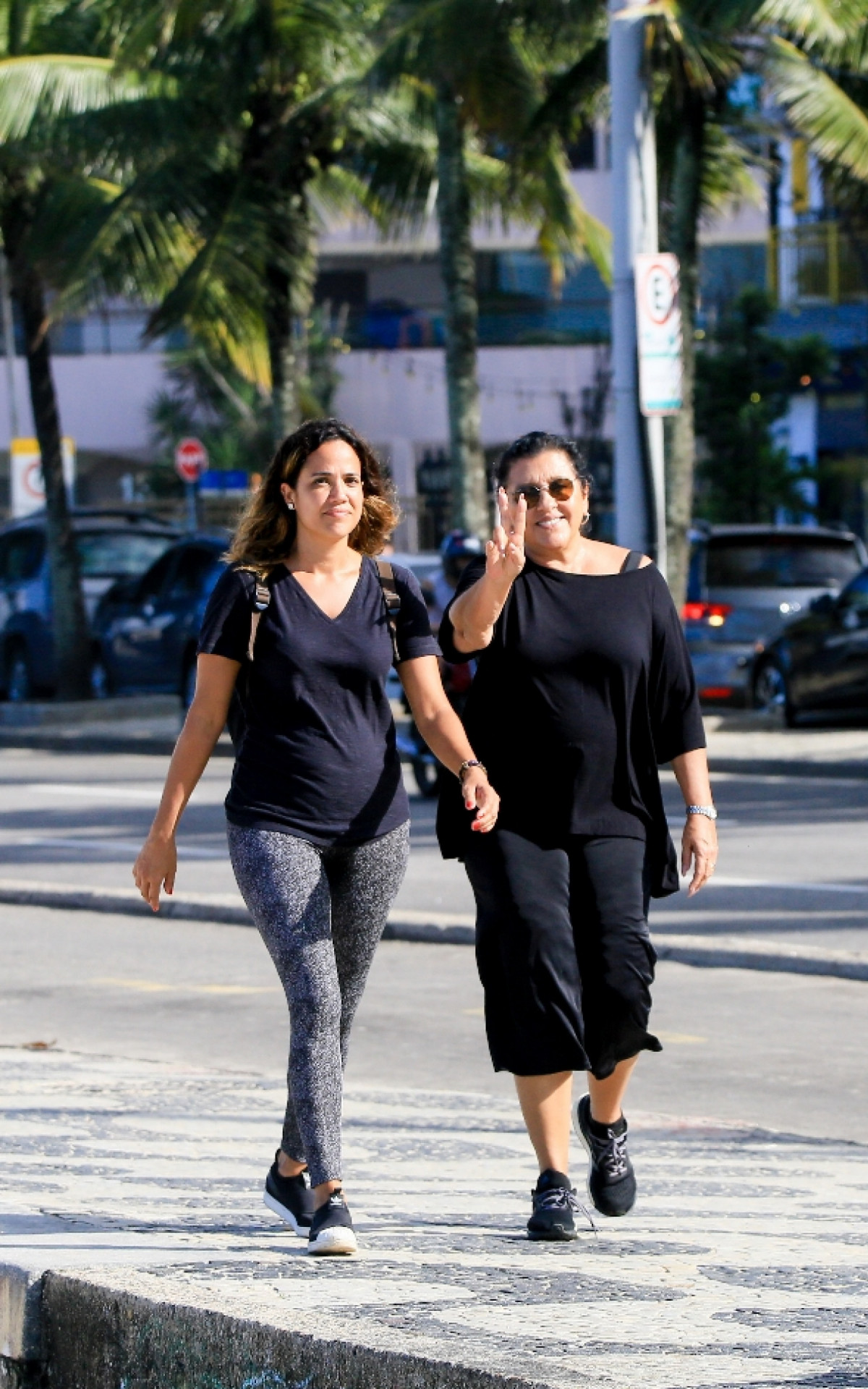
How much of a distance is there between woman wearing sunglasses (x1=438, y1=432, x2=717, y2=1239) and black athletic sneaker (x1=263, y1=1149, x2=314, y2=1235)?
508mm

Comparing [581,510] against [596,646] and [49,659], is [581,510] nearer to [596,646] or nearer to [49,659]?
[596,646]

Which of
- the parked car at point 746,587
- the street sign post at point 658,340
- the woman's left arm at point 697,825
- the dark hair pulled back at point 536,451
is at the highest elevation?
the street sign post at point 658,340

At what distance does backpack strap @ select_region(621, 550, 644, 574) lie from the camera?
5.39m

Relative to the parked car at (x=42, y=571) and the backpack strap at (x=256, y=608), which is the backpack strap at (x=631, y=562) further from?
the parked car at (x=42, y=571)

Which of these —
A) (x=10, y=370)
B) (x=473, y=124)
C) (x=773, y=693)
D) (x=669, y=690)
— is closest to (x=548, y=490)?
(x=669, y=690)

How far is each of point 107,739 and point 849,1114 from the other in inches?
597

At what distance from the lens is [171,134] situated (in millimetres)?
21328

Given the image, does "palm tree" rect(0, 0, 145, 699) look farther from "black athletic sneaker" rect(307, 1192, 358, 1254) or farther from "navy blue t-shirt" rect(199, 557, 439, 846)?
"black athletic sneaker" rect(307, 1192, 358, 1254)

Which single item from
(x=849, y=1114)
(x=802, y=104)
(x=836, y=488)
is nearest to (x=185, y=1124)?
(x=849, y=1114)

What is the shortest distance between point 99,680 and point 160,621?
246 centimetres

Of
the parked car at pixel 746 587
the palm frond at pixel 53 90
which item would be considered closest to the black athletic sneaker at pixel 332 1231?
the parked car at pixel 746 587

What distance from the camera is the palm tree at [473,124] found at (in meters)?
18.9

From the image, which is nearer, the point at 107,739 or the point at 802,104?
the point at 802,104

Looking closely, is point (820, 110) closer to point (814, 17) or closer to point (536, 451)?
point (814, 17)
